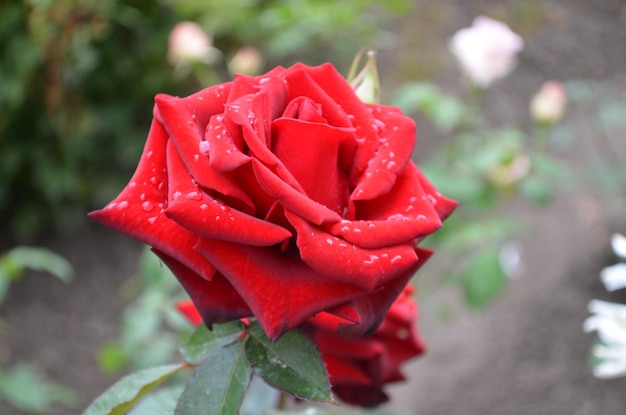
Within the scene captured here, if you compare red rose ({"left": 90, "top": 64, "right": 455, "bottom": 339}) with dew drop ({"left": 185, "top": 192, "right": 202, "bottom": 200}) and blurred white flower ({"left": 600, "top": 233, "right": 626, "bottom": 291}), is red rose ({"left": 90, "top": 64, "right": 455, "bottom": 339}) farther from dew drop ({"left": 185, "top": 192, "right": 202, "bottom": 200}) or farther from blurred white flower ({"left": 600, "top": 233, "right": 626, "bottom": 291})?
blurred white flower ({"left": 600, "top": 233, "right": 626, "bottom": 291})

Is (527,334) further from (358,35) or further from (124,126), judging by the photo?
(124,126)

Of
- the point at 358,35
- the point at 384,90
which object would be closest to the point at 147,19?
the point at 358,35

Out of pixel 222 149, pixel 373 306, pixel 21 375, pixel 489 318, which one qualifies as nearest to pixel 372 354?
pixel 373 306

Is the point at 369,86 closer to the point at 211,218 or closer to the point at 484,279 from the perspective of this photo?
the point at 211,218

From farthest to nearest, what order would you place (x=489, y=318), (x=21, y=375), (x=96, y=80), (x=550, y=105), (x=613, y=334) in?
(x=96, y=80) → (x=489, y=318) → (x=550, y=105) → (x=21, y=375) → (x=613, y=334)

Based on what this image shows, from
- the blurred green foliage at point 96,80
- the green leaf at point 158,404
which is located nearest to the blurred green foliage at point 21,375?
the green leaf at point 158,404

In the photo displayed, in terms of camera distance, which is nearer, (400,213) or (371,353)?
(400,213)
